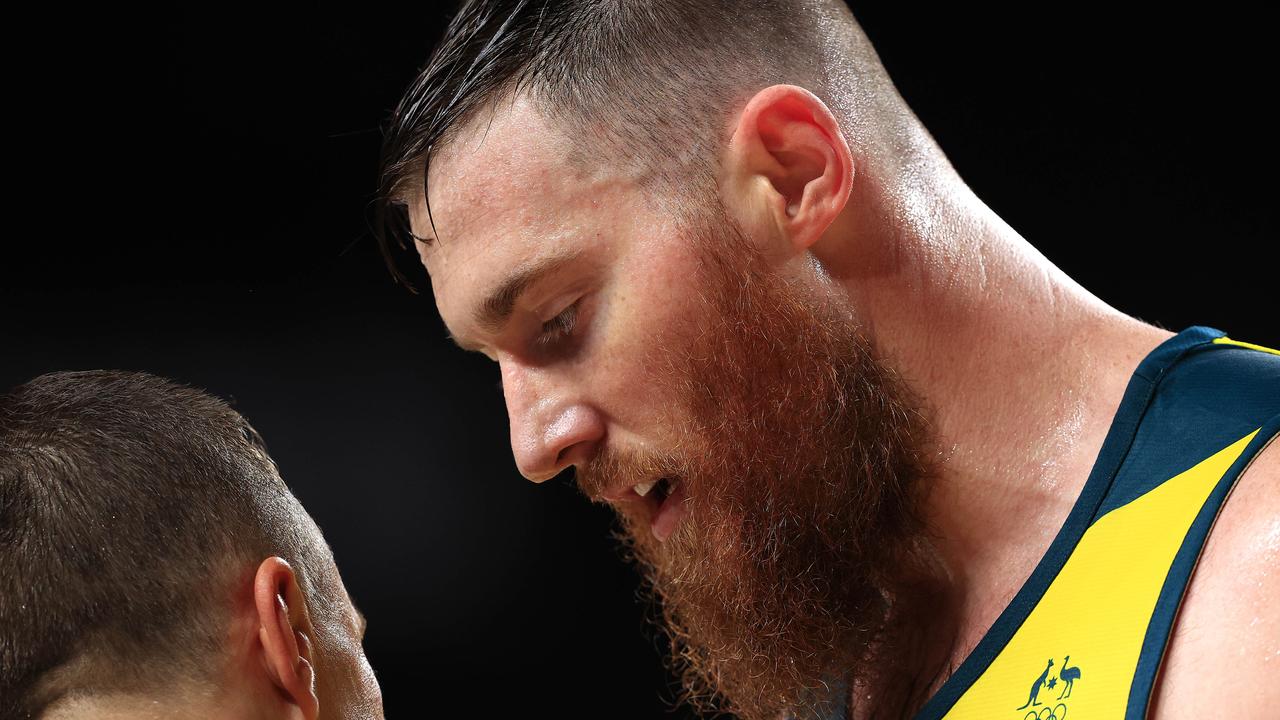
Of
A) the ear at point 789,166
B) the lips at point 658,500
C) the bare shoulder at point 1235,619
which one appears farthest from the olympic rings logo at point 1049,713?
the ear at point 789,166

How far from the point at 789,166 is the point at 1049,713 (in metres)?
0.67

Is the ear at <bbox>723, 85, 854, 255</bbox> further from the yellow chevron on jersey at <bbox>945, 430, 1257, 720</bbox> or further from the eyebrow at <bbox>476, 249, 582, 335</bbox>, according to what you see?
the yellow chevron on jersey at <bbox>945, 430, 1257, 720</bbox>

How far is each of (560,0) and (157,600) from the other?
2.82 ft

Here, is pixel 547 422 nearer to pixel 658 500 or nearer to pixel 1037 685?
pixel 658 500

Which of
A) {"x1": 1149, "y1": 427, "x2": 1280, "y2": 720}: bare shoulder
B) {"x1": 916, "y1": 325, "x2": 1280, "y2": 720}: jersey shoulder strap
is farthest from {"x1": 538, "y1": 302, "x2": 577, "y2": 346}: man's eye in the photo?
{"x1": 1149, "y1": 427, "x2": 1280, "y2": 720}: bare shoulder

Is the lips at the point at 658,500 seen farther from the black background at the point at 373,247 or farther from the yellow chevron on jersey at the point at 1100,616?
the black background at the point at 373,247

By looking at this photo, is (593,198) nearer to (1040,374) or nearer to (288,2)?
(1040,374)

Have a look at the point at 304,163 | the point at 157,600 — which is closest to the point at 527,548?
the point at 304,163

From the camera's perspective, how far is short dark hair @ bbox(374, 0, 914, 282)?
1.47m

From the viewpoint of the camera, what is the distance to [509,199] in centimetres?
146

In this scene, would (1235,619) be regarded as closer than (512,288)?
Yes

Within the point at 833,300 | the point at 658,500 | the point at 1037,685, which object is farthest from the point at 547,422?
the point at 1037,685

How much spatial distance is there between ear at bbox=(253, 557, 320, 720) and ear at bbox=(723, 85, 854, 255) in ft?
2.21

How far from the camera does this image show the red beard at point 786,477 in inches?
57.7
